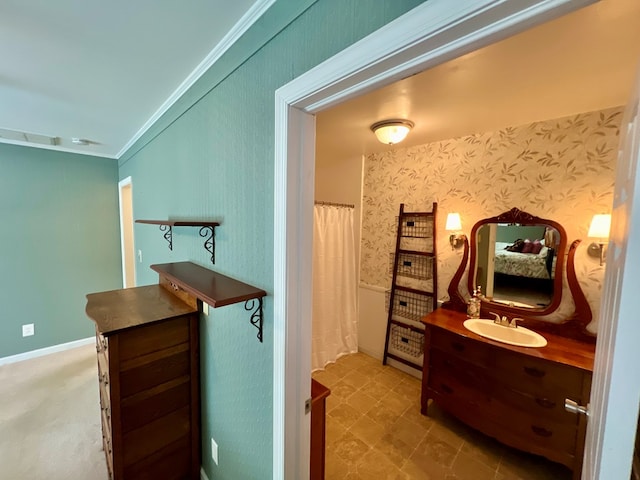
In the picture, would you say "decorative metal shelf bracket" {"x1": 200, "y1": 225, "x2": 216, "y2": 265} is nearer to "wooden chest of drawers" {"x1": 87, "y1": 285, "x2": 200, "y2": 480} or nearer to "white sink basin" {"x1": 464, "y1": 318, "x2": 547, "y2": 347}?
"wooden chest of drawers" {"x1": 87, "y1": 285, "x2": 200, "y2": 480}

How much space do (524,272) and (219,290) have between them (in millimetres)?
2265

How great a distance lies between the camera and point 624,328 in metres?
0.45

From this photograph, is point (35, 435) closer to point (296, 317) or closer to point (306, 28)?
point (296, 317)

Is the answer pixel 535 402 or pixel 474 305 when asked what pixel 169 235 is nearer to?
pixel 474 305

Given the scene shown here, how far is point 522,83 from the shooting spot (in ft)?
4.46

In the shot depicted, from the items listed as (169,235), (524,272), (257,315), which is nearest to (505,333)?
(524,272)

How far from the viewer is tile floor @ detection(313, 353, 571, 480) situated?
165 cm

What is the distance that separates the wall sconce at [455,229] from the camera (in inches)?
89.7

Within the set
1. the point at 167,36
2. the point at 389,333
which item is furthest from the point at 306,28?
the point at 389,333

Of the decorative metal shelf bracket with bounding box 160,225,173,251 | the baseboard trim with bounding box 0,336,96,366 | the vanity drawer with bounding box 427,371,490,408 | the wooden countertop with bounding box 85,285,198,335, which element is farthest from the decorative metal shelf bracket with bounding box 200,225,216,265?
the baseboard trim with bounding box 0,336,96,366

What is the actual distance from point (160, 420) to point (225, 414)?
385mm

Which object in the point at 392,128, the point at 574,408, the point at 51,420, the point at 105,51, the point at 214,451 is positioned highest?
the point at 105,51

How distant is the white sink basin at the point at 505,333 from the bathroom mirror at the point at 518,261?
7.6 inches

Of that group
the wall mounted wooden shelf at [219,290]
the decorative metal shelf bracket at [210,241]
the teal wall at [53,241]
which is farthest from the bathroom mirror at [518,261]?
the teal wall at [53,241]
